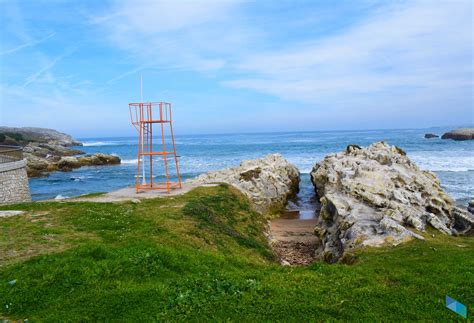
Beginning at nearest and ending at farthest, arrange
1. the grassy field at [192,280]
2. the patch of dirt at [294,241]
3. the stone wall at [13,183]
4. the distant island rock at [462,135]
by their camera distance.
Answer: the grassy field at [192,280], the patch of dirt at [294,241], the stone wall at [13,183], the distant island rock at [462,135]

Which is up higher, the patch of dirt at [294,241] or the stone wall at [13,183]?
the stone wall at [13,183]

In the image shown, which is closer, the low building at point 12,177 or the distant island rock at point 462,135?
the low building at point 12,177

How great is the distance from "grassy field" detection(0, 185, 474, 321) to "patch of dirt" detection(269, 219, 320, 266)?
17.4 ft

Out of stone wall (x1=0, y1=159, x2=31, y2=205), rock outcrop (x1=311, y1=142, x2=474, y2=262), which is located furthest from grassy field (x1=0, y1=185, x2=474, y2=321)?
stone wall (x1=0, y1=159, x2=31, y2=205)

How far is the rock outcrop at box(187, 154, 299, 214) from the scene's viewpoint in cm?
3494

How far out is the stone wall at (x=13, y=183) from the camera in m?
26.8

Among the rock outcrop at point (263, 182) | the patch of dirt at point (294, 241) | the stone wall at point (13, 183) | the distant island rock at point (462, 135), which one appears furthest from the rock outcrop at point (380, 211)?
Answer: the distant island rock at point (462, 135)

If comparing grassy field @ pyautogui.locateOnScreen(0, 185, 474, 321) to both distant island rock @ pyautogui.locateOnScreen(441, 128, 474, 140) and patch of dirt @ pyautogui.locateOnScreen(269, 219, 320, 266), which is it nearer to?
patch of dirt @ pyautogui.locateOnScreen(269, 219, 320, 266)

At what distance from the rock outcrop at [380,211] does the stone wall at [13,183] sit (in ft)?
75.3

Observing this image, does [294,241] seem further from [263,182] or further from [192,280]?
[192,280]

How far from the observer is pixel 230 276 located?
36.0 ft

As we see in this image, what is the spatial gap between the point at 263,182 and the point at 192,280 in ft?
90.9

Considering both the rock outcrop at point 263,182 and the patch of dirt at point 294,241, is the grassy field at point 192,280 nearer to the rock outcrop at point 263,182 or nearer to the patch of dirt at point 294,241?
the patch of dirt at point 294,241

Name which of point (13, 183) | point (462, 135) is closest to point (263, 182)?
point (13, 183)
